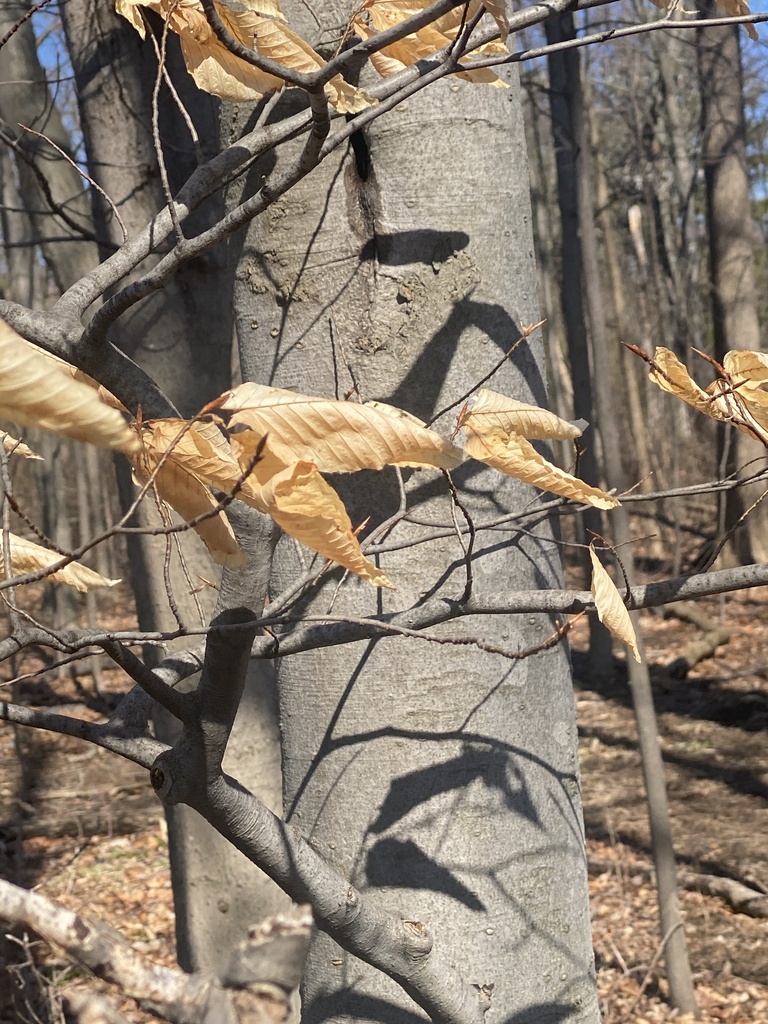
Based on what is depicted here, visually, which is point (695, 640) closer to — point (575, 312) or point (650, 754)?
point (575, 312)

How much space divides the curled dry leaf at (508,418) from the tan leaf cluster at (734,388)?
5.6 inches

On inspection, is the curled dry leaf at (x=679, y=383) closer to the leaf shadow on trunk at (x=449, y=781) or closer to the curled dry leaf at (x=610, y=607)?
the curled dry leaf at (x=610, y=607)

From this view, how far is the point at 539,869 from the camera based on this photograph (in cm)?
146

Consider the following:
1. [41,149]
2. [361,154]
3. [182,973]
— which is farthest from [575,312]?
[182,973]

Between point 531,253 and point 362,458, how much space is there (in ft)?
2.96

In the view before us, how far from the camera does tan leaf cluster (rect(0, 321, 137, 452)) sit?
571 mm

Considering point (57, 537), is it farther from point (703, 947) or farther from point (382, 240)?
point (382, 240)

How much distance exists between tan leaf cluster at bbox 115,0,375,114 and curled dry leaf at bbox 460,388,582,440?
1.23 ft

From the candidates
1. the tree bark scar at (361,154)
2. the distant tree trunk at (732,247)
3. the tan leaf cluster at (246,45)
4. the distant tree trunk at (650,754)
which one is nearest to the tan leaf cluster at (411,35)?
the tan leaf cluster at (246,45)

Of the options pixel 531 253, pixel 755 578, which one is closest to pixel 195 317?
pixel 531 253

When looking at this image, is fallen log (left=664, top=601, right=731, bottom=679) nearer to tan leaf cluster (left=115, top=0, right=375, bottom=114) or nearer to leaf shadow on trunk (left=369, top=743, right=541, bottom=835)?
leaf shadow on trunk (left=369, top=743, right=541, bottom=835)

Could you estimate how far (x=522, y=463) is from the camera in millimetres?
1016

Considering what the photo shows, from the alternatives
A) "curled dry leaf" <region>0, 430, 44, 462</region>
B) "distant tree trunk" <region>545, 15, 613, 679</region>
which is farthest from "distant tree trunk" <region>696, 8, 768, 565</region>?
"curled dry leaf" <region>0, 430, 44, 462</region>

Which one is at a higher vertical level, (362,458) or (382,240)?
(382,240)
